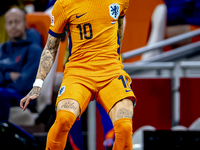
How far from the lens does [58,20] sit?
1.65 metres

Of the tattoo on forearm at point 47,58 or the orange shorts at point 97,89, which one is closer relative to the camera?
the orange shorts at point 97,89

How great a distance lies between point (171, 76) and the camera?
2.56m

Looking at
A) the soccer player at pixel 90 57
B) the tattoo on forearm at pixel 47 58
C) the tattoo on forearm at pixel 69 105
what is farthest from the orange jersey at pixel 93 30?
the tattoo on forearm at pixel 69 105

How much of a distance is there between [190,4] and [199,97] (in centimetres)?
136

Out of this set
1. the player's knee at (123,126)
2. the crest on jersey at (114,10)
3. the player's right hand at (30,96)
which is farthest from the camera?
the crest on jersey at (114,10)

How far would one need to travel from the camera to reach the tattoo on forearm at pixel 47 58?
165 cm

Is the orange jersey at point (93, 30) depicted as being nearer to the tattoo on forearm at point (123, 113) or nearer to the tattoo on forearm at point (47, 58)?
the tattoo on forearm at point (47, 58)

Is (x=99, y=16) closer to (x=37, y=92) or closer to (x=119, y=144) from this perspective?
(x=37, y=92)

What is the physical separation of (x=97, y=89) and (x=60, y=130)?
331mm

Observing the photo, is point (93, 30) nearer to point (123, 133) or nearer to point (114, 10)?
point (114, 10)

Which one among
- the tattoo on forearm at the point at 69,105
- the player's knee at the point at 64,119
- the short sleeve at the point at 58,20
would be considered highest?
the short sleeve at the point at 58,20

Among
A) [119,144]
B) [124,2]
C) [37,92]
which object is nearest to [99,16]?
[124,2]

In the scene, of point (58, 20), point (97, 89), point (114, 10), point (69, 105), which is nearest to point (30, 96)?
point (69, 105)

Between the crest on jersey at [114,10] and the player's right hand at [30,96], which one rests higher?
the crest on jersey at [114,10]
